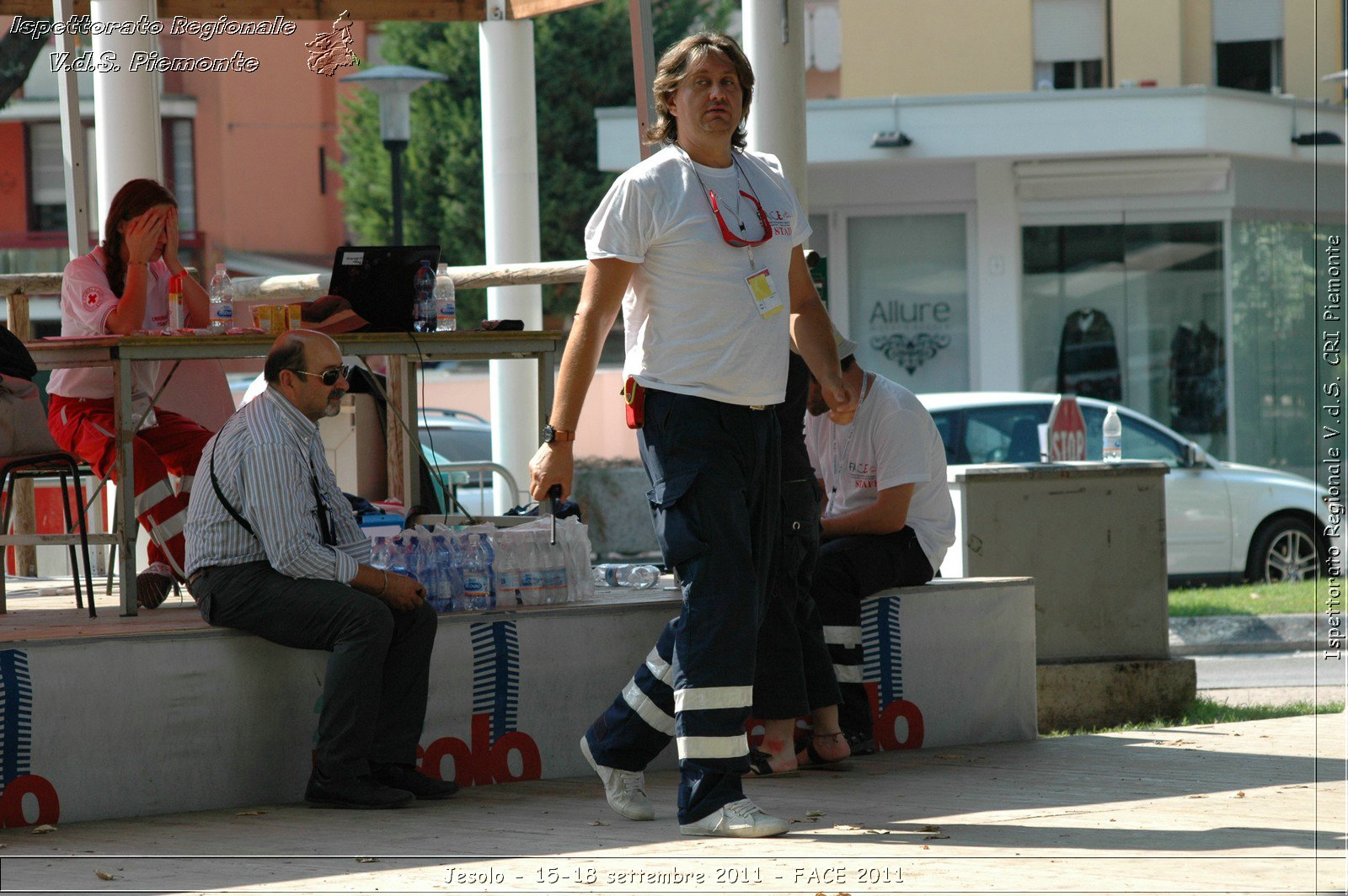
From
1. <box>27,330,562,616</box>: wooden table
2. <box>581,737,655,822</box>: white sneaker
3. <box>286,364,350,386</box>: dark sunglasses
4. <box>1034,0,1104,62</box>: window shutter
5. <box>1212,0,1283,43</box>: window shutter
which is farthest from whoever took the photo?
<box>1212,0,1283,43</box>: window shutter

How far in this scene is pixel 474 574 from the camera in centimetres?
588

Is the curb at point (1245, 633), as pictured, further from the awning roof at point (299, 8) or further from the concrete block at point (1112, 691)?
the awning roof at point (299, 8)

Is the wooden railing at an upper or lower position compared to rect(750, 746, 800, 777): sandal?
upper

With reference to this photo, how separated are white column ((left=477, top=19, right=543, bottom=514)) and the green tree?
68.8ft

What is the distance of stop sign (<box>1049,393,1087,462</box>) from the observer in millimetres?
9156

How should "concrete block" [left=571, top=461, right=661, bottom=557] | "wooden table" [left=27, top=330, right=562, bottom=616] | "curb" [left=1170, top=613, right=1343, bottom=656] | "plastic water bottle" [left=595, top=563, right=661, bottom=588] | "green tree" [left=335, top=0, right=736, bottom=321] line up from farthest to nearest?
"green tree" [left=335, top=0, right=736, bottom=321] → "concrete block" [left=571, top=461, right=661, bottom=557] → "curb" [left=1170, top=613, right=1343, bottom=656] → "plastic water bottle" [left=595, top=563, right=661, bottom=588] → "wooden table" [left=27, top=330, right=562, bottom=616]

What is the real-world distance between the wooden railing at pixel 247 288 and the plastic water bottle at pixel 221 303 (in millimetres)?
838

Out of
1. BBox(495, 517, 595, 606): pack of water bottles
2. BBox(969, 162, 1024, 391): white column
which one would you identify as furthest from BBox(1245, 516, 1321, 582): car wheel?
BBox(495, 517, 595, 606): pack of water bottles

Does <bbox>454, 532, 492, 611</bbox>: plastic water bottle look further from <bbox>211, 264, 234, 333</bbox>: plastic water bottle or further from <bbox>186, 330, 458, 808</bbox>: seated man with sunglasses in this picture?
<bbox>211, 264, 234, 333</bbox>: plastic water bottle

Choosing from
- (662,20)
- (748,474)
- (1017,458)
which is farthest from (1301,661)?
(662,20)

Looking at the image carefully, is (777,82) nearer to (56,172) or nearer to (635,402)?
(635,402)

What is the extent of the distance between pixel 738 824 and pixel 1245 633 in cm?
813

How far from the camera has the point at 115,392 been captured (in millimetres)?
5945

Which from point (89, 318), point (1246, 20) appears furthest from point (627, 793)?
point (1246, 20)
